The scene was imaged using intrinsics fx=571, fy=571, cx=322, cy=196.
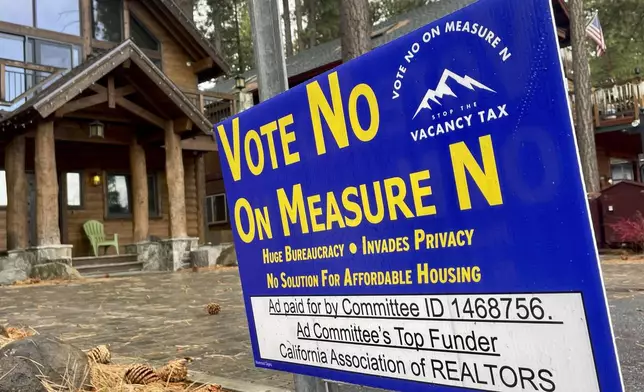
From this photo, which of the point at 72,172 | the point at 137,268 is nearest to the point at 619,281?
the point at 137,268

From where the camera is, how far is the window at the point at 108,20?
1736 centimetres

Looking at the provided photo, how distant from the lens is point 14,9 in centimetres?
1557

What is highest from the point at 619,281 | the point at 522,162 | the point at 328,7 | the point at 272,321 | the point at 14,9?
the point at 328,7

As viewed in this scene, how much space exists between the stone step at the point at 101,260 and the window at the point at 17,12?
6908mm

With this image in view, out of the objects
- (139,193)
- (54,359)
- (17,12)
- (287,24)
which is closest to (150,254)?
(139,193)

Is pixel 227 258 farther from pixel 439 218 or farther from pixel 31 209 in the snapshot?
pixel 439 218

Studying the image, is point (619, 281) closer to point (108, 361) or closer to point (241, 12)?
point (108, 361)

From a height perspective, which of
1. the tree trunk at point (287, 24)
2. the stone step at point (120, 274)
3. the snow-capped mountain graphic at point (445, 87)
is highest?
the tree trunk at point (287, 24)

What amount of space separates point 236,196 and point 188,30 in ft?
57.3

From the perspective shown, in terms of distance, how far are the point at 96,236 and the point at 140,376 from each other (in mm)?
13928

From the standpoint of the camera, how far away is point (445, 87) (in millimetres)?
1488

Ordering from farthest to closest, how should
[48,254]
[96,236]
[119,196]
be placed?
1. [119,196]
2. [96,236]
3. [48,254]

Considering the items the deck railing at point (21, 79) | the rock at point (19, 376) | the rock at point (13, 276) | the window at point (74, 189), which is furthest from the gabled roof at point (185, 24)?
the rock at point (19, 376)

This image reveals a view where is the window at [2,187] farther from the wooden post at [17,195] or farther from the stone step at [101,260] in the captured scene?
the stone step at [101,260]
